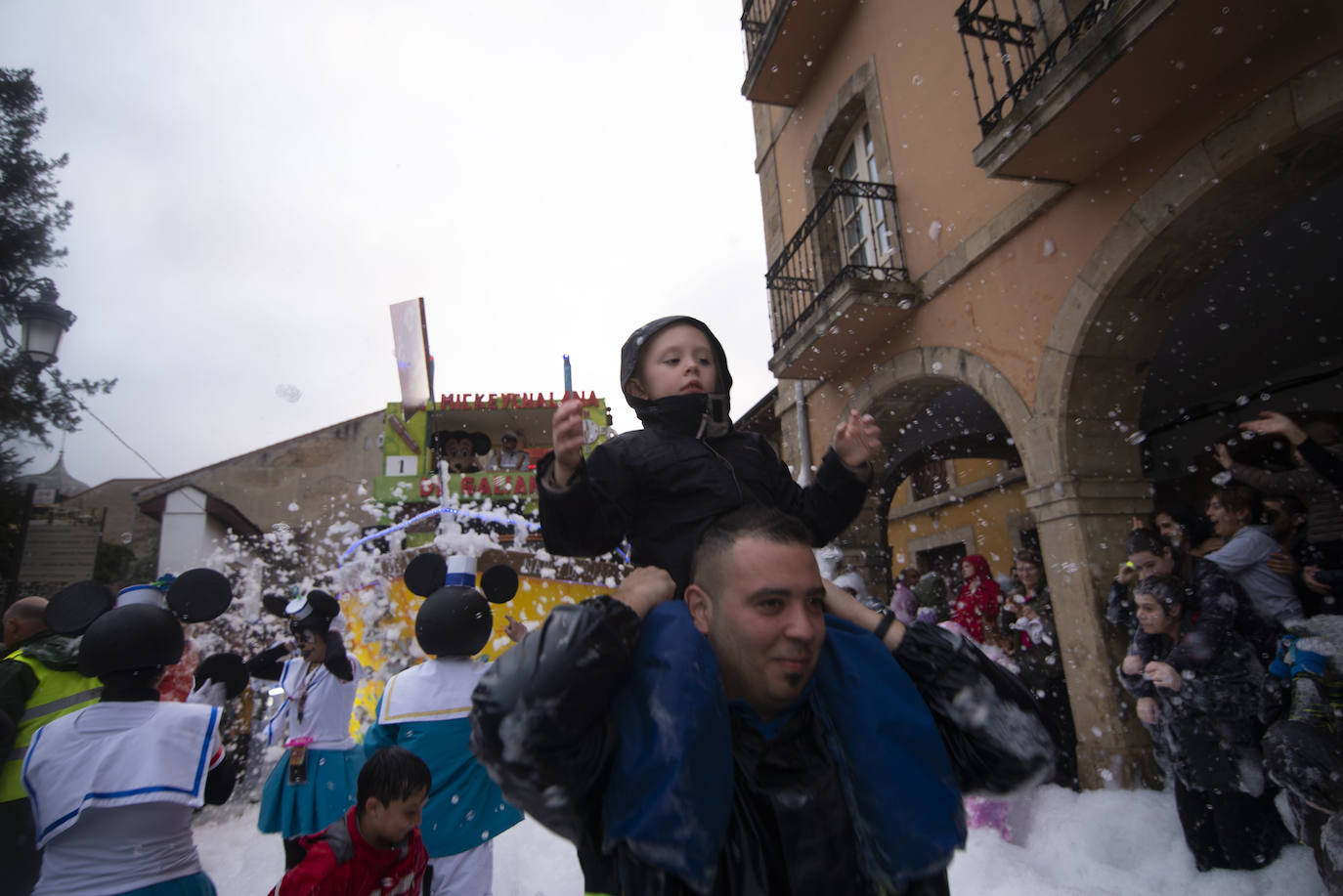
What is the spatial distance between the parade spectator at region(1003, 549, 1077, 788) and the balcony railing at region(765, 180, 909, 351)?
10.2ft

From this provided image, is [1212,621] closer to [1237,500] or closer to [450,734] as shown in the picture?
[1237,500]

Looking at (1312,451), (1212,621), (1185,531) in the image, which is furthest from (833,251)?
(1212,621)

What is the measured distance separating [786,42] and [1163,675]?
7992 mm

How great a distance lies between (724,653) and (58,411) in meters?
12.7

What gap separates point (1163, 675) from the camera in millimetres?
3939

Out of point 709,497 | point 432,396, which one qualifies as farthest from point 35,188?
point 709,497

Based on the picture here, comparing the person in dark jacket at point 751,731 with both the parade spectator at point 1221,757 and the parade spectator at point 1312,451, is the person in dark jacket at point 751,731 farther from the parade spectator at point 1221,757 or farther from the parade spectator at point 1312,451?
the parade spectator at point 1312,451

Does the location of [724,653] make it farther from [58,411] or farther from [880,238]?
[58,411]

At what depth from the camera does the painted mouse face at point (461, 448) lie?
52.7 feet

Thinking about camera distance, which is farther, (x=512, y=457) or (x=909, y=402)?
(x=512, y=457)

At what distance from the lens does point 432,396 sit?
52.9 ft

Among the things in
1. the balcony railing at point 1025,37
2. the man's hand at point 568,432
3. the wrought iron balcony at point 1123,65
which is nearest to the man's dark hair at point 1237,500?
the wrought iron balcony at point 1123,65

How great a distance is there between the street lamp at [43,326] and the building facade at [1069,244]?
681 cm

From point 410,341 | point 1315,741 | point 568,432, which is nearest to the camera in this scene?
point 568,432
